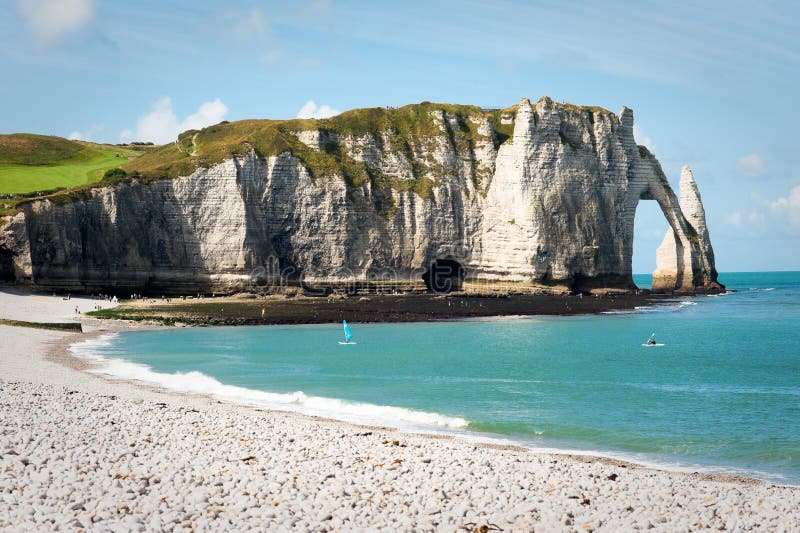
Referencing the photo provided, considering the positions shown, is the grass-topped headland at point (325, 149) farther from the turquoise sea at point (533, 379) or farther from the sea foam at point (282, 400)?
the sea foam at point (282, 400)

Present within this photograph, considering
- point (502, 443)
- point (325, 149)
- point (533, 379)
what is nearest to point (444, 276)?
point (325, 149)

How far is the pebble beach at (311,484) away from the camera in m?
10.0

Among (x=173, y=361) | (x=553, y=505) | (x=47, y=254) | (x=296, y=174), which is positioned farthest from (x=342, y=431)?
(x=296, y=174)

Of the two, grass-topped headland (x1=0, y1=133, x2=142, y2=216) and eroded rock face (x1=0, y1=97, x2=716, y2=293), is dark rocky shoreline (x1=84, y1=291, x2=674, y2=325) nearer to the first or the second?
eroded rock face (x1=0, y1=97, x2=716, y2=293)

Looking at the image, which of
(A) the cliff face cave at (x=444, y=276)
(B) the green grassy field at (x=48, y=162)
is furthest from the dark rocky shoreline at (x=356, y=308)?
(B) the green grassy field at (x=48, y=162)

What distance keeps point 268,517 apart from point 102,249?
64027mm

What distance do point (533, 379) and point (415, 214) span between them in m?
52.7

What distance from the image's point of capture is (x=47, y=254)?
63344 millimetres

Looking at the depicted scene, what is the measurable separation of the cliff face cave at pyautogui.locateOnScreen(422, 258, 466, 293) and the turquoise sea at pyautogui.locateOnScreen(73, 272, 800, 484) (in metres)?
26.9

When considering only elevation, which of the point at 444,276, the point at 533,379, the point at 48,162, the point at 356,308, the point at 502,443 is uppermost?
the point at 48,162

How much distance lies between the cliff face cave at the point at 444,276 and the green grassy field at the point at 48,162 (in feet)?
128

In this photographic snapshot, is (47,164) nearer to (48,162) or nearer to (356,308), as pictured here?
(48,162)

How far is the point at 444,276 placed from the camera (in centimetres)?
8419

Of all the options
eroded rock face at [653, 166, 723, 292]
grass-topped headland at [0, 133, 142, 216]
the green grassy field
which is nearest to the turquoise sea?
grass-topped headland at [0, 133, 142, 216]
